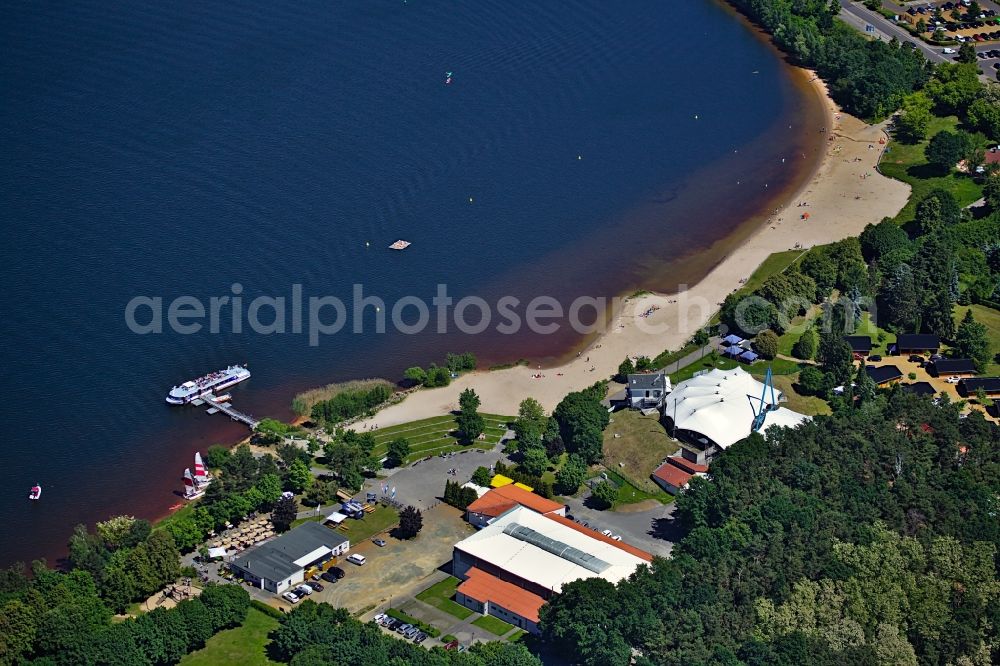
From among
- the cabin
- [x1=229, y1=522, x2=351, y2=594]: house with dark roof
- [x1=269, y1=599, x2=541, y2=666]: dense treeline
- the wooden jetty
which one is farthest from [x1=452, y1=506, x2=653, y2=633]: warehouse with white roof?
the cabin

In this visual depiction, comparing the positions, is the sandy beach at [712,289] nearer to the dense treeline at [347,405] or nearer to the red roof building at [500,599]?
the dense treeline at [347,405]

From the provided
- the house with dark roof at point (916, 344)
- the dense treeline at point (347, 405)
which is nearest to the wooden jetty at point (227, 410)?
the dense treeline at point (347, 405)

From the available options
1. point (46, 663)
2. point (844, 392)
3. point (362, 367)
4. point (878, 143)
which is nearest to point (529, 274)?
point (362, 367)

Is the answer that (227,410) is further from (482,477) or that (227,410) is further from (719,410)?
(719,410)

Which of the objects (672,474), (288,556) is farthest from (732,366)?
(288,556)

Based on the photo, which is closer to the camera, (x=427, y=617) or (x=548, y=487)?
(x=427, y=617)

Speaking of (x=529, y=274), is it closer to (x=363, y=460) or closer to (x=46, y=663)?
(x=363, y=460)

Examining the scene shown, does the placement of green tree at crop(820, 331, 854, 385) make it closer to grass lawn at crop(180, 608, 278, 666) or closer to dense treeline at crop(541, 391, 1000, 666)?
dense treeline at crop(541, 391, 1000, 666)
